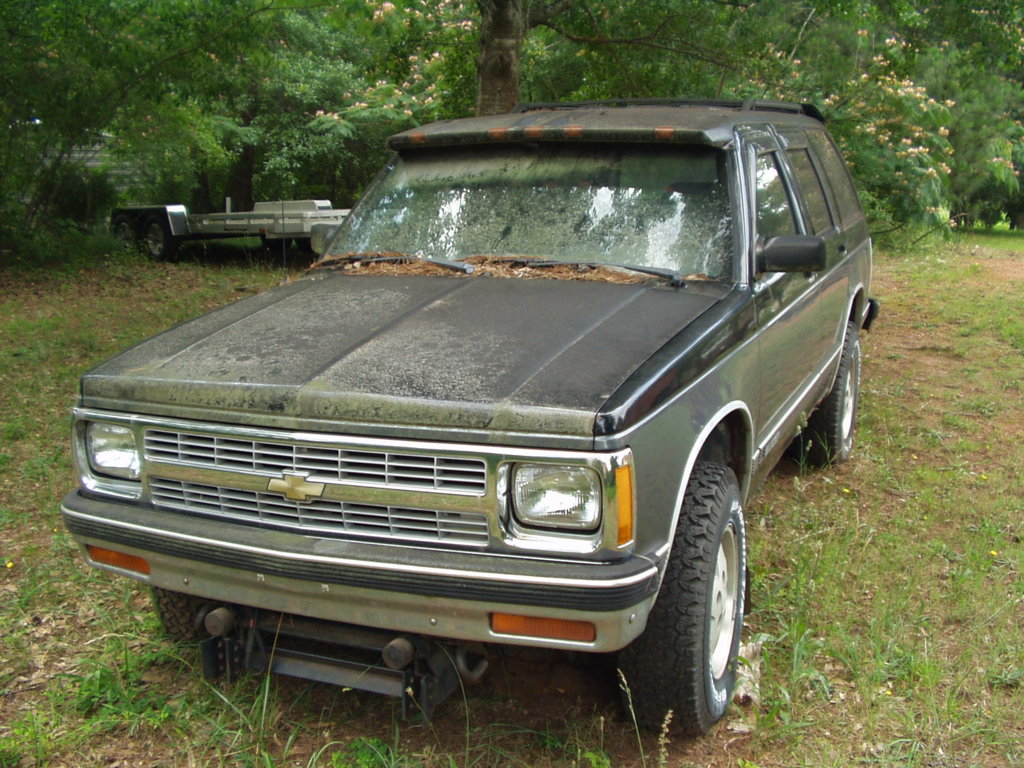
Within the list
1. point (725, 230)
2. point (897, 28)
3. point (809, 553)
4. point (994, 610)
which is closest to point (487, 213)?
point (725, 230)

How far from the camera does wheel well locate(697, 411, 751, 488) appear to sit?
11.3 ft

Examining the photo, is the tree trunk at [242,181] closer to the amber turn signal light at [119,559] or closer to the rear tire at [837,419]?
the rear tire at [837,419]

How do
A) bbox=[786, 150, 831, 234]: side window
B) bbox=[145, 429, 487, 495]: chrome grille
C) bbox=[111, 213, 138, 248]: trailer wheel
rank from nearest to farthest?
1. bbox=[145, 429, 487, 495]: chrome grille
2. bbox=[786, 150, 831, 234]: side window
3. bbox=[111, 213, 138, 248]: trailer wheel

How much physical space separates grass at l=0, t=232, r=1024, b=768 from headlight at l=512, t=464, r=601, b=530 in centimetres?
78

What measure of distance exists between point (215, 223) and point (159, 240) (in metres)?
1.18

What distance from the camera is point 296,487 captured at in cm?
272

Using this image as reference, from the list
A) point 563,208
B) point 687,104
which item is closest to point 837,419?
point 687,104

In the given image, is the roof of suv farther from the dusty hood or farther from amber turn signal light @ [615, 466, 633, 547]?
amber turn signal light @ [615, 466, 633, 547]

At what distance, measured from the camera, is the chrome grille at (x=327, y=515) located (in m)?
2.60

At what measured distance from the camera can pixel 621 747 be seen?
304 centimetres

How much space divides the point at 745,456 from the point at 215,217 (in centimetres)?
1252

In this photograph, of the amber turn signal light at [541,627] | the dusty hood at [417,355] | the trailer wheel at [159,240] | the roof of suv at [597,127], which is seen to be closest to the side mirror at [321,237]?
the roof of suv at [597,127]

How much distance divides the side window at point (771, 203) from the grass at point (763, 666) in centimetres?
140

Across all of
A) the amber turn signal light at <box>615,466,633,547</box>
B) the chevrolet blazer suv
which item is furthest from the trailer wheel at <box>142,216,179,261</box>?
the amber turn signal light at <box>615,466,633,547</box>
